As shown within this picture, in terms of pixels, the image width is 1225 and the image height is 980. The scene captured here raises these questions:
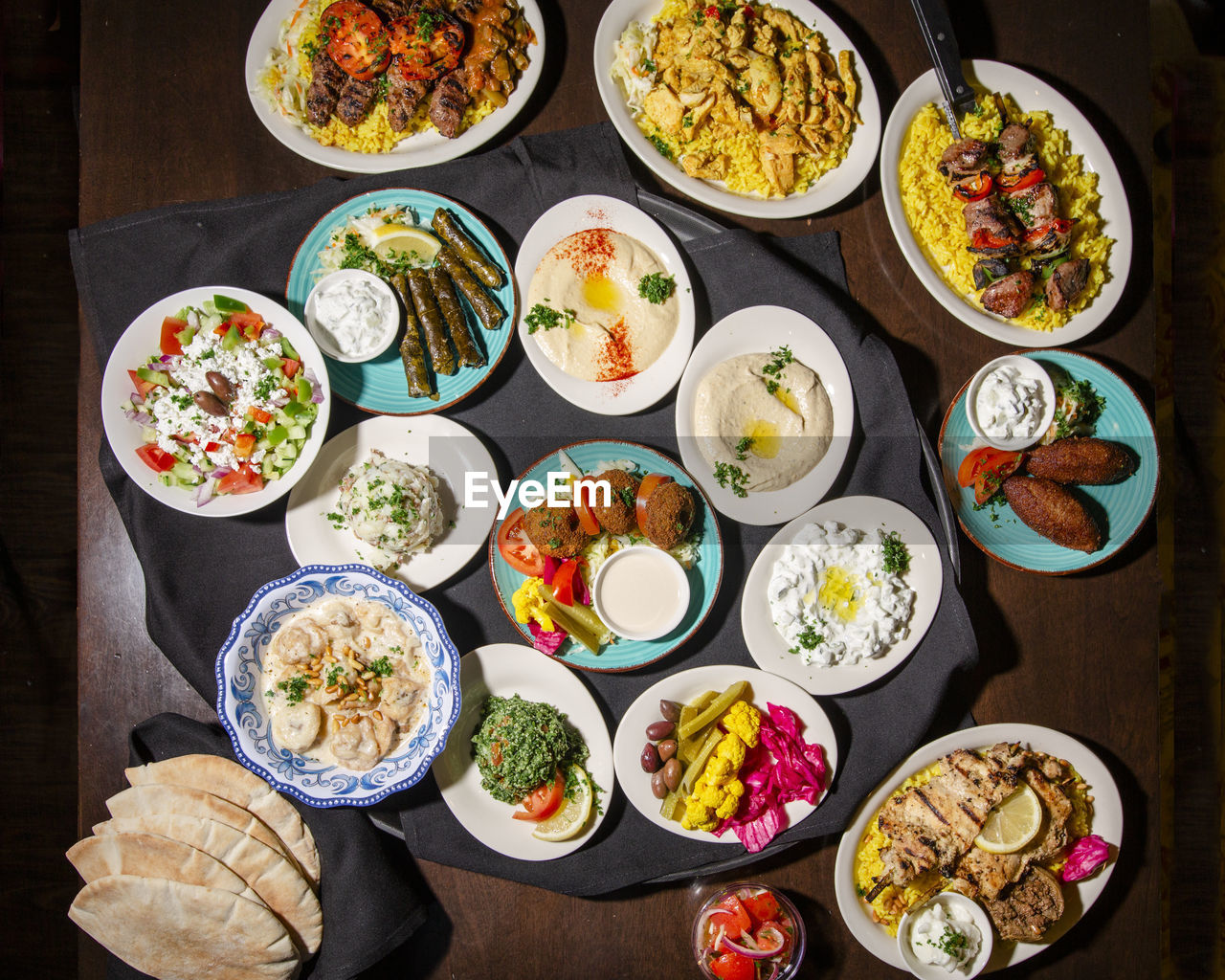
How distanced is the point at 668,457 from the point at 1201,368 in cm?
316

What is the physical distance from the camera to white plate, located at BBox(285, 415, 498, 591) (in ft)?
13.5

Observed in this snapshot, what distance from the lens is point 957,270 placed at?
4.36m

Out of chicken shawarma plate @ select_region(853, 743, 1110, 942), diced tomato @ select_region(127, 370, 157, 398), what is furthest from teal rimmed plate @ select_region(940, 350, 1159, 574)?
diced tomato @ select_region(127, 370, 157, 398)

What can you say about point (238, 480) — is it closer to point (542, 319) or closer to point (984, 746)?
point (542, 319)

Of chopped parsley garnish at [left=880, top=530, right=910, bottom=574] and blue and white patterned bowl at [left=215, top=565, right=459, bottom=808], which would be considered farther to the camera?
chopped parsley garnish at [left=880, top=530, right=910, bottom=574]

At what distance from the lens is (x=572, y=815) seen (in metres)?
4.07

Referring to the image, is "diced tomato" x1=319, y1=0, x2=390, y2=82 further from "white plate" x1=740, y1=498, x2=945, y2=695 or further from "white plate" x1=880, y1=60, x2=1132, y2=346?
"white plate" x1=740, y1=498, x2=945, y2=695

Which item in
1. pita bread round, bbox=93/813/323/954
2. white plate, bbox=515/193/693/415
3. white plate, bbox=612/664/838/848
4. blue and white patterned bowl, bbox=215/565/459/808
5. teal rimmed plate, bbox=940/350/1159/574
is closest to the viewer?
blue and white patterned bowl, bbox=215/565/459/808

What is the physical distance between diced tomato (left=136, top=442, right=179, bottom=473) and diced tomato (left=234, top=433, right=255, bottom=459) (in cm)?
35

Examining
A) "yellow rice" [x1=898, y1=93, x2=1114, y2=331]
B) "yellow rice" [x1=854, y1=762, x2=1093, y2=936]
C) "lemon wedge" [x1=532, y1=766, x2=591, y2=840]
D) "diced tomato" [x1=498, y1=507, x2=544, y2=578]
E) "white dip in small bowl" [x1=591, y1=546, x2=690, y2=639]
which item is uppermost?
"yellow rice" [x1=898, y1=93, x2=1114, y2=331]

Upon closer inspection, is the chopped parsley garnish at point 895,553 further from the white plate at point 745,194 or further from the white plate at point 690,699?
the white plate at point 745,194

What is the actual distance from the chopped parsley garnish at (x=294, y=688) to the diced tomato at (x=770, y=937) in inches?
107

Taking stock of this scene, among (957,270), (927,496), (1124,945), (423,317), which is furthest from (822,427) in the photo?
(1124,945)

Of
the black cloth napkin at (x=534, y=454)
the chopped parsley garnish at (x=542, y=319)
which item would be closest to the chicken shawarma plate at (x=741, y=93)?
the black cloth napkin at (x=534, y=454)
